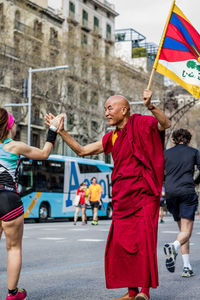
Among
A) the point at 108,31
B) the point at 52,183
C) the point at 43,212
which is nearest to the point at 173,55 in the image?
the point at 43,212

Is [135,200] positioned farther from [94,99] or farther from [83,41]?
[83,41]

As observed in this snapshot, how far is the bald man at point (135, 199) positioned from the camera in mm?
4879

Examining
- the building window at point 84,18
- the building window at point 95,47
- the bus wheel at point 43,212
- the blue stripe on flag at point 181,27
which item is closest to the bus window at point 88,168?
the bus wheel at point 43,212

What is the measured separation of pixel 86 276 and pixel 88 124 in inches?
1463

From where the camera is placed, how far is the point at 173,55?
6.30 meters

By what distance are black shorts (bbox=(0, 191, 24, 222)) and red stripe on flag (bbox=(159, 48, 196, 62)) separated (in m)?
2.14

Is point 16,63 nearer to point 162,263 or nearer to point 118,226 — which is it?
point 162,263

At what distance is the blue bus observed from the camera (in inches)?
1041

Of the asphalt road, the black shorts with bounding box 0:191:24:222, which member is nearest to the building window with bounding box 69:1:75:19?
the asphalt road

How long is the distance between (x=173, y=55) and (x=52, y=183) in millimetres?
22660

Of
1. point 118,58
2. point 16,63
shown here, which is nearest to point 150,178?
point 16,63

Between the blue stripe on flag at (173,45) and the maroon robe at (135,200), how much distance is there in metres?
1.44

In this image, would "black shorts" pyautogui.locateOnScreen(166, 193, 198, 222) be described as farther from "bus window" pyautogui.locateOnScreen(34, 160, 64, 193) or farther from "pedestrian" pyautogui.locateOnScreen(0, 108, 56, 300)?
"bus window" pyautogui.locateOnScreen(34, 160, 64, 193)

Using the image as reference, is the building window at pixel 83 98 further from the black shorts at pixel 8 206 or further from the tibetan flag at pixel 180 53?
the black shorts at pixel 8 206
